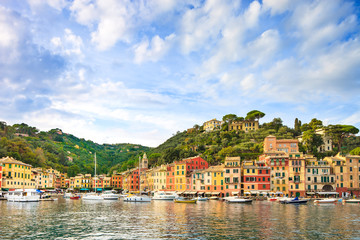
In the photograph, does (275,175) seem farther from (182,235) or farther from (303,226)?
(182,235)

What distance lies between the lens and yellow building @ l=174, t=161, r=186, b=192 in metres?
103

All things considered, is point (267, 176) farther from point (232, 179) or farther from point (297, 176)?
point (232, 179)

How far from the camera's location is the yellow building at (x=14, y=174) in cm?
9556

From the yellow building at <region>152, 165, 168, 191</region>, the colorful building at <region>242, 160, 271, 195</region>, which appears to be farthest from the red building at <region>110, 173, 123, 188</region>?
the colorful building at <region>242, 160, 271, 195</region>

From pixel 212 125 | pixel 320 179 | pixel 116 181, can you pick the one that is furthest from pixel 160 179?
pixel 212 125

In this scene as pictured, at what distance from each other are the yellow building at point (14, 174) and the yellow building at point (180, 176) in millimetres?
46155

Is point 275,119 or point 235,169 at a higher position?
point 275,119

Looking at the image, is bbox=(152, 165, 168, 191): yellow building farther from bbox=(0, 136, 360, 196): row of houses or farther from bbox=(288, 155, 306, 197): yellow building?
bbox=(288, 155, 306, 197): yellow building

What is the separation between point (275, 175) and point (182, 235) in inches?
2585

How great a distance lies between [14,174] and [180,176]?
4837cm

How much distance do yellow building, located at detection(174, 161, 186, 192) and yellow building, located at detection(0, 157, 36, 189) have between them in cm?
4615

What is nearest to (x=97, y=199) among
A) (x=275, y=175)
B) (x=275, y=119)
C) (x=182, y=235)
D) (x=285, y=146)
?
(x=275, y=175)

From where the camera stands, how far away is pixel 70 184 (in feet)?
520

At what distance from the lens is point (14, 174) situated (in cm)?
9806
